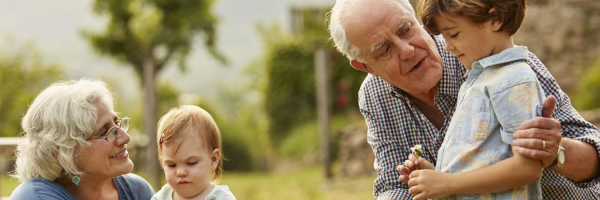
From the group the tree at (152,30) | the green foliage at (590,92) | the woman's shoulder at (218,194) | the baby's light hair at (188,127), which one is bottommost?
the green foliage at (590,92)

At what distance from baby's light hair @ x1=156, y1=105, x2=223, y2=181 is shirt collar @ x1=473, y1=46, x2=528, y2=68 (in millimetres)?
1143

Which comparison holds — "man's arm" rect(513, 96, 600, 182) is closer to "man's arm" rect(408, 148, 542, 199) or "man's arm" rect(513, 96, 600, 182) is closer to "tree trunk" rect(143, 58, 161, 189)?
"man's arm" rect(408, 148, 542, 199)

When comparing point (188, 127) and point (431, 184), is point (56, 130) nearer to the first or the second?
Answer: point (188, 127)

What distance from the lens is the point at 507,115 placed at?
2.11 m

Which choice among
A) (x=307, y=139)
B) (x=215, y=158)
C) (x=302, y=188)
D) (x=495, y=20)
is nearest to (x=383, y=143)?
(x=215, y=158)

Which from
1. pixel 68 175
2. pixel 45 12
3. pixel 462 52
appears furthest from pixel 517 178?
pixel 45 12

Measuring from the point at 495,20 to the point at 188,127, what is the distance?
125 cm

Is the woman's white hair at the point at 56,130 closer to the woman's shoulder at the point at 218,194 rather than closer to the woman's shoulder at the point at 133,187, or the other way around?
the woman's shoulder at the point at 133,187

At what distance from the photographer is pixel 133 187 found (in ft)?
10.4

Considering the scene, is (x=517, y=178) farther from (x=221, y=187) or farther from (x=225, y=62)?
(x=225, y=62)

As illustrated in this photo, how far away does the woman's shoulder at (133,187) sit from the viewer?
10.3 feet

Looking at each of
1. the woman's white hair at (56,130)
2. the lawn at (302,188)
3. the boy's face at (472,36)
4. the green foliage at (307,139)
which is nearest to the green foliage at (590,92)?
the lawn at (302,188)

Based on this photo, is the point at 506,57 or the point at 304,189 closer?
the point at 506,57

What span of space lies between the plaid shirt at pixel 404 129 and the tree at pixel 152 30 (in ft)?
25.5
